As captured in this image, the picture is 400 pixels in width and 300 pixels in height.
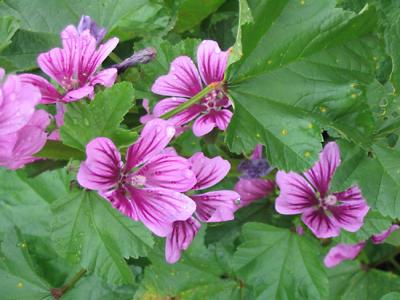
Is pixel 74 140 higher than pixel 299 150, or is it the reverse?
pixel 74 140

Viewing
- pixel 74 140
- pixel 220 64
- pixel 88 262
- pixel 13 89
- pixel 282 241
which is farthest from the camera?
pixel 282 241

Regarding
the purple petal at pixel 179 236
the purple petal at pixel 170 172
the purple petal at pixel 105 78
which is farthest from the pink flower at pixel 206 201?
the purple petal at pixel 105 78

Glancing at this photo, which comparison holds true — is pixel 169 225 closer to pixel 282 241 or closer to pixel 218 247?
pixel 282 241

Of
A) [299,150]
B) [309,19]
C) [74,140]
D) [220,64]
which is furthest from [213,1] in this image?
[74,140]

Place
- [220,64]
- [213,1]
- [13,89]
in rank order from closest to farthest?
[13,89] → [220,64] → [213,1]

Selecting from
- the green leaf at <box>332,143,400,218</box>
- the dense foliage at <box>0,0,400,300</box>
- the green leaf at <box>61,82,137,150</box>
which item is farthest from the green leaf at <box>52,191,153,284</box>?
the green leaf at <box>332,143,400,218</box>

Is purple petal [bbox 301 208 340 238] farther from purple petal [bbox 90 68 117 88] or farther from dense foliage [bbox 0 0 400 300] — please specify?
purple petal [bbox 90 68 117 88]

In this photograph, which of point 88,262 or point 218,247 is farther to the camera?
point 218,247
